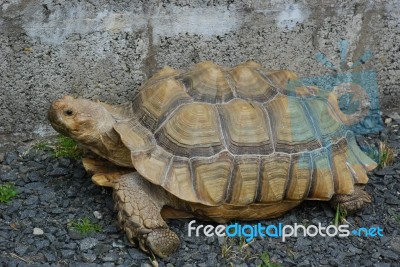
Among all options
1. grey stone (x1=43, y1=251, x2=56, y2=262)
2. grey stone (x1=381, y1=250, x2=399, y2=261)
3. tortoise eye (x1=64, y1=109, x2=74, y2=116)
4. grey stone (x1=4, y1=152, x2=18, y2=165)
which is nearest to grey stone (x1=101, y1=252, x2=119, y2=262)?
grey stone (x1=43, y1=251, x2=56, y2=262)

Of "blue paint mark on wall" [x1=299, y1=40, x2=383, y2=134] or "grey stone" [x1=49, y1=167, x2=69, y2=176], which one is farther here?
"blue paint mark on wall" [x1=299, y1=40, x2=383, y2=134]

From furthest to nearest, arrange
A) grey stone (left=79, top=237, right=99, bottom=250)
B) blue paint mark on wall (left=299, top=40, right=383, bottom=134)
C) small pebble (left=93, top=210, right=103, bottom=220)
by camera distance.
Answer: blue paint mark on wall (left=299, top=40, right=383, bottom=134) < small pebble (left=93, top=210, right=103, bottom=220) < grey stone (left=79, top=237, right=99, bottom=250)

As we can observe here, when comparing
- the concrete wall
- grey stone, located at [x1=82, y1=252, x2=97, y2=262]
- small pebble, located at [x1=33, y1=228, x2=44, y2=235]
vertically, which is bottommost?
grey stone, located at [x1=82, y1=252, x2=97, y2=262]

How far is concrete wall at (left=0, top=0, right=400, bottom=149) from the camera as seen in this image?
4090 millimetres

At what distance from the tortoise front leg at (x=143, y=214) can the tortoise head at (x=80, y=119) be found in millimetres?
298

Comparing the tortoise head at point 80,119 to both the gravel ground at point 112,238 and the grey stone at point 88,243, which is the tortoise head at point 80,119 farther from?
the grey stone at point 88,243

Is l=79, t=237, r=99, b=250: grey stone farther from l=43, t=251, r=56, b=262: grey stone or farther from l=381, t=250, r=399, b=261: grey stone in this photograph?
l=381, t=250, r=399, b=261: grey stone

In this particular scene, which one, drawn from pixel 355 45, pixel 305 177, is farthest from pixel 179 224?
pixel 355 45

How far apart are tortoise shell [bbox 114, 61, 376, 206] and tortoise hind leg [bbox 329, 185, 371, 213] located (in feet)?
0.21

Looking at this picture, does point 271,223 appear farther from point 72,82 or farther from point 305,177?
point 72,82

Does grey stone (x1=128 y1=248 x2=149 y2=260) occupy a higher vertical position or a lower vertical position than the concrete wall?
lower

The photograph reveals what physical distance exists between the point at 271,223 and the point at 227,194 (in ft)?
1.36

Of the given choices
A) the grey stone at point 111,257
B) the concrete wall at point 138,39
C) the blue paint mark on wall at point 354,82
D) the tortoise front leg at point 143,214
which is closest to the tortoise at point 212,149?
the tortoise front leg at point 143,214

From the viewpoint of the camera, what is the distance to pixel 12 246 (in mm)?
3551
